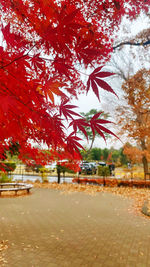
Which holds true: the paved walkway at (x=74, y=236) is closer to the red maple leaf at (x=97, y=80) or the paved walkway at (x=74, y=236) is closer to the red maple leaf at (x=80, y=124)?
Answer: the red maple leaf at (x=80, y=124)

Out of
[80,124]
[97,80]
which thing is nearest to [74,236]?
[80,124]

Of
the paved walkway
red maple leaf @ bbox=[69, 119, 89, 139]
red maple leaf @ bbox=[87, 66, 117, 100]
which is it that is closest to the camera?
red maple leaf @ bbox=[87, 66, 117, 100]

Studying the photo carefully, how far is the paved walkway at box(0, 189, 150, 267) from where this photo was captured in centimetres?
368

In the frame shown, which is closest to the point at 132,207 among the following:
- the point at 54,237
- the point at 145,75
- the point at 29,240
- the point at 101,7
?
the point at 54,237

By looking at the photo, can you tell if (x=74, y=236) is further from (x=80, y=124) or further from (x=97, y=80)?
(x=97, y=80)

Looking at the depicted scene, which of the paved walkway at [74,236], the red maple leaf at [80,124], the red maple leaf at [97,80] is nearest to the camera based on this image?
the red maple leaf at [97,80]

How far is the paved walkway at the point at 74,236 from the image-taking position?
3.68 m

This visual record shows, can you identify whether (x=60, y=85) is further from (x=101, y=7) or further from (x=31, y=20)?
(x=101, y=7)

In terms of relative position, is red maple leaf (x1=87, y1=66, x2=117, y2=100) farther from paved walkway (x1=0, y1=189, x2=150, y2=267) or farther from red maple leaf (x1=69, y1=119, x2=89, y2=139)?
paved walkway (x1=0, y1=189, x2=150, y2=267)

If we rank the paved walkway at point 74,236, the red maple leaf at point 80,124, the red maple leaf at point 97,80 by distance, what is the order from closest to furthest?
1. the red maple leaf at point 97,80
2. the red maple leaf at point 80,124
3. the paved walkway at point 74,236

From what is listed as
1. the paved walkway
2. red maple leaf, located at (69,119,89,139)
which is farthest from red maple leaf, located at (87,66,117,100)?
the paved walkway

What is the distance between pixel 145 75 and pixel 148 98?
42.0 inches

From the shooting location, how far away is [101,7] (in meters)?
3.58

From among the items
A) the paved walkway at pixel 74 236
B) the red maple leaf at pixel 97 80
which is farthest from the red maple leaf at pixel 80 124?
the paved walkway at pixel 74 236
